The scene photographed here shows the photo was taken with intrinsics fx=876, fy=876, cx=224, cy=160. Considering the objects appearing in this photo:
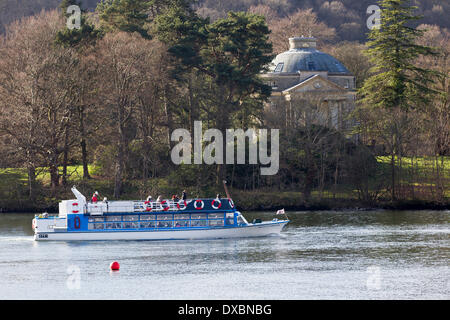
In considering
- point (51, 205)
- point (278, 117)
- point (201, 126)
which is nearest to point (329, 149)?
point (278, 117)

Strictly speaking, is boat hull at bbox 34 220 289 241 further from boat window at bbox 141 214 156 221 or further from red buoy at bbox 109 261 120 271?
red buoy at bbox 109 261 120 271

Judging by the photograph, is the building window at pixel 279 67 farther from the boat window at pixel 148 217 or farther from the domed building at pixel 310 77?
the boat window at pixel 148 217

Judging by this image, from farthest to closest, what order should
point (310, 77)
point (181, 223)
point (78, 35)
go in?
point (310, 77)
point (78, 35)
point (181, 223)

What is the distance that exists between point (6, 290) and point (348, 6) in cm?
15510

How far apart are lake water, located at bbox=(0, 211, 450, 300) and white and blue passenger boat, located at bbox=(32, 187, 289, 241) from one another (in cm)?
114

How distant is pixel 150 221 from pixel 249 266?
16.5 metres

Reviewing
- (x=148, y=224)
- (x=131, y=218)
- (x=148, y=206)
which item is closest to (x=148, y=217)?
(x=148, y=224)

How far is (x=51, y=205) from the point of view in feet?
286

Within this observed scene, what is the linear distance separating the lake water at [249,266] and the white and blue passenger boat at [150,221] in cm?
114

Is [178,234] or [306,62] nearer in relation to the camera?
[178,234]

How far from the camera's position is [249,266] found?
52.9 metres

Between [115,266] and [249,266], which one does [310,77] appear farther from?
[115,266]

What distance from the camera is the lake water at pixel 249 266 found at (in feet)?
148

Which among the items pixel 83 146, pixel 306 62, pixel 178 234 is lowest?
pixel 178 234
